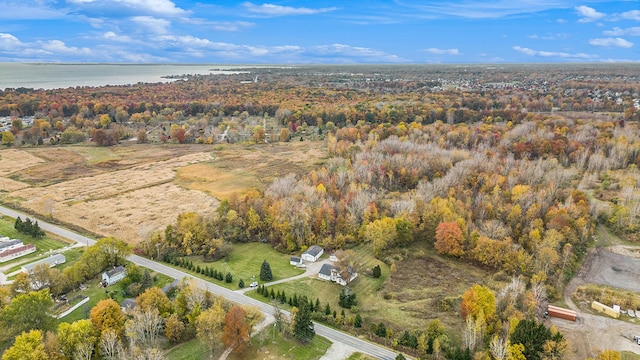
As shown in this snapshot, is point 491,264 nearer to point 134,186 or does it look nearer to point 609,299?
point 609,299

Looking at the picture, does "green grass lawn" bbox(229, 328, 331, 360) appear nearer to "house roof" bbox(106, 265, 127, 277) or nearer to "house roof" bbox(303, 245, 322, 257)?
"house roof" bbox(303, 245, 322, 257)

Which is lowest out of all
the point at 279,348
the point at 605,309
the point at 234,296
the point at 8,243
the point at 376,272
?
the point at 605,309

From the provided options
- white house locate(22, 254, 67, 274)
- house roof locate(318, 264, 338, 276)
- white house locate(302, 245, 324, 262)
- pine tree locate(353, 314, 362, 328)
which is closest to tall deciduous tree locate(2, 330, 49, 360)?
white house locate(22, 254, 67, 274)

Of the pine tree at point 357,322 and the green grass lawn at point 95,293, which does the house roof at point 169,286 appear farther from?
the pine tree at point 357,322

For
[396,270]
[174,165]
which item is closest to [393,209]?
[396,270]

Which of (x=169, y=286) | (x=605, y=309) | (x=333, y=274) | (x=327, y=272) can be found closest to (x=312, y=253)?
(x=327, y=272)

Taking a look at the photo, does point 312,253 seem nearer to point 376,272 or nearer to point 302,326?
point 376,272
